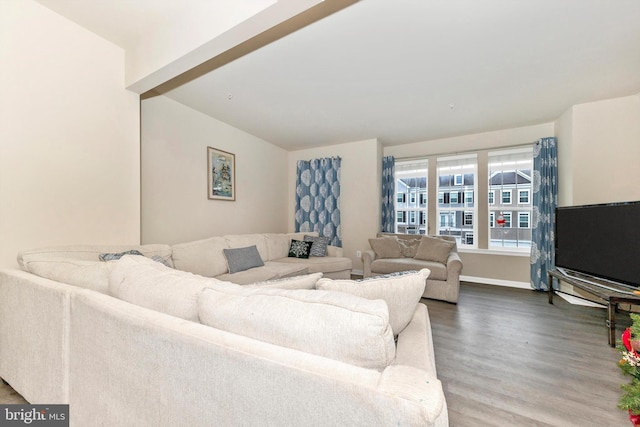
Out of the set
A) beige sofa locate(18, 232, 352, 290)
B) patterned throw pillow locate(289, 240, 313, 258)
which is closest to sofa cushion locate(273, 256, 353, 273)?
beige sofa locate(18, 232, 352, 290)

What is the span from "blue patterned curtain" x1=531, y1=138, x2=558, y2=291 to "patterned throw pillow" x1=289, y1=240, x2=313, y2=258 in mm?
3445

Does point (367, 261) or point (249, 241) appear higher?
point (249, 241)

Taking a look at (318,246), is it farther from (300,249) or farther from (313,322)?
(313,322)

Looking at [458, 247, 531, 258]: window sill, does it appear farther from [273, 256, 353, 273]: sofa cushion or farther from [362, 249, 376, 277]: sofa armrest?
[273, 256, 353, 273]: sofa cushion

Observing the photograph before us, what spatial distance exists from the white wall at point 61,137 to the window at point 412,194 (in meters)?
4.36

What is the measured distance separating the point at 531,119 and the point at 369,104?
2525mm

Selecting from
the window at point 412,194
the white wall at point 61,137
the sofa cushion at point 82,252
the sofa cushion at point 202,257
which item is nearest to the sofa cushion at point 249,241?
the sofa cushion at point 202,257

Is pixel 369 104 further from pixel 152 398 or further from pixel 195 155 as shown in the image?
pixel 152 398

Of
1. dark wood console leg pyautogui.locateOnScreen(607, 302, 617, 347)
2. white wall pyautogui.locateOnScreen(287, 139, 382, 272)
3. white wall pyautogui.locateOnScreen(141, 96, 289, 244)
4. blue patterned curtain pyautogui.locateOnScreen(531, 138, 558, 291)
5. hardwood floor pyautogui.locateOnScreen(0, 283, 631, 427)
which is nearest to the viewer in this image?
hardwood floor pyautogui.locateOnScreen(0, 283, 631, 427)

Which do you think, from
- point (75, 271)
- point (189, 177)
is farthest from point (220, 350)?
point (189, 177)

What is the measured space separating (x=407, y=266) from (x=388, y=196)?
66.6 inches

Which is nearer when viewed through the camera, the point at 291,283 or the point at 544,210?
the point at 291,283

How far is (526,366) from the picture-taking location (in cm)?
201

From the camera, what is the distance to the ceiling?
1893mm
